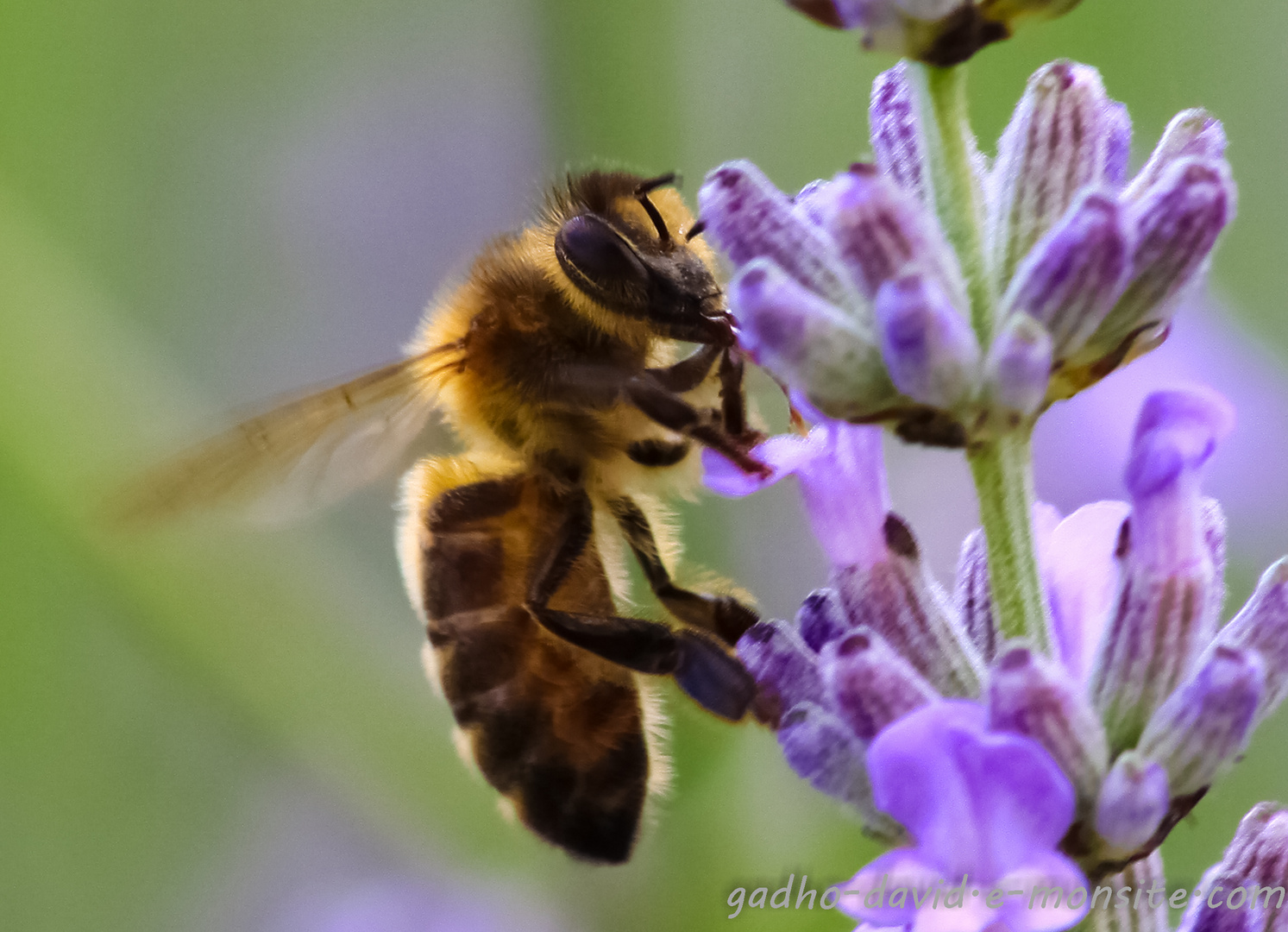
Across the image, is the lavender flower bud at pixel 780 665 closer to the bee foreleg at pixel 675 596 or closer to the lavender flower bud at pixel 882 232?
the bee foreleg at pixel 675 596

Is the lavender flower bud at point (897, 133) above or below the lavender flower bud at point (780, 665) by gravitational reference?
above

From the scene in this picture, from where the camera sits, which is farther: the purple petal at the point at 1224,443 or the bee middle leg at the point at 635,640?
the purple petal at the point at 1224,443

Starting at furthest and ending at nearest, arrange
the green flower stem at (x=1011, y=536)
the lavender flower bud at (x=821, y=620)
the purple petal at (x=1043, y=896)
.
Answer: the lavender flower bud at (x=821, y=620) → the green flower stem at (x=1011, y=536) → the purple petal at (x=1043, y=896)

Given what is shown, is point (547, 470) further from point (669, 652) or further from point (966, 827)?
point (966, 827)

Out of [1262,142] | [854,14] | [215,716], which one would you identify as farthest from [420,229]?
[854,14]

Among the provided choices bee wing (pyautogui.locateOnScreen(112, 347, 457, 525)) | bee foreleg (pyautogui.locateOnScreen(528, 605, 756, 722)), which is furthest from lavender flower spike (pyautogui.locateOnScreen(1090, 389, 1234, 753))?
bee wing (pyautogui.locateOnScreen(112, 347, 457, 525))

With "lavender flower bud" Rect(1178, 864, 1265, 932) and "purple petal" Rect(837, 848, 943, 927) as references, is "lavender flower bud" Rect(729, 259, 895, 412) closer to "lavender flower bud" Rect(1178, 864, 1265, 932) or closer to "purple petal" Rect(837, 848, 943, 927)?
"purple petal" Rect(837, 848, 943, 927)

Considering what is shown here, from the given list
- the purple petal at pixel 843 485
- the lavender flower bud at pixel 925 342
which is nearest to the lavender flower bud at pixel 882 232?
the lavender flower bud at pixel 925 342

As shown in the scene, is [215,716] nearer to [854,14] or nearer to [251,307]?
[251,307]
